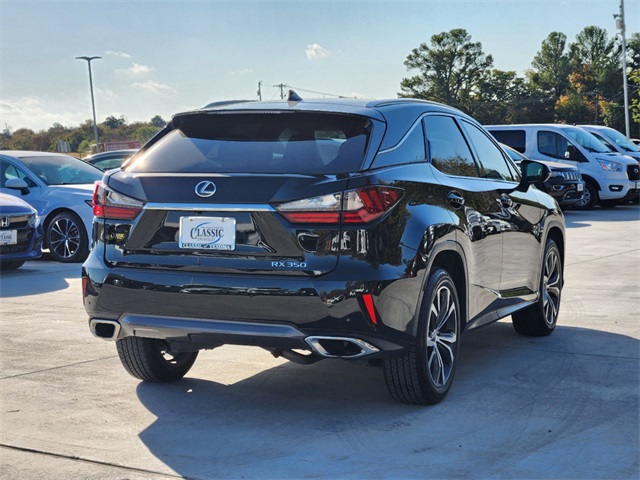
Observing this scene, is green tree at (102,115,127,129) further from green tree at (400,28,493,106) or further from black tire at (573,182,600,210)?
black tire at (573,182,600,210)

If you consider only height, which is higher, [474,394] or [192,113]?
[192,113]

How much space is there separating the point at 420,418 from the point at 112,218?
191 cm

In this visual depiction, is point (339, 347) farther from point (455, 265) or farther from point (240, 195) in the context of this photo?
point (455, 265)

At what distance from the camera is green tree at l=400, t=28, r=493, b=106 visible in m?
118

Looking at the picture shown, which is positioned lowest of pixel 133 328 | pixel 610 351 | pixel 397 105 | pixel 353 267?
pixel 610 351

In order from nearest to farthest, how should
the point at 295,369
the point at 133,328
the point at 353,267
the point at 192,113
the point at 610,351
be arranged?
the point at 353,267, the point at 133,328, the point at 192,113, the point at 295,369, the point at 610,351

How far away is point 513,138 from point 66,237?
482 inches

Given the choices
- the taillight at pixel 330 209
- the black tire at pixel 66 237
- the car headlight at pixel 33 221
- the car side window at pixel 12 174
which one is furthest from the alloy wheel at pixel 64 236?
the taillight at pixel 330 209

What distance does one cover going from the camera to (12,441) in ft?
15.4

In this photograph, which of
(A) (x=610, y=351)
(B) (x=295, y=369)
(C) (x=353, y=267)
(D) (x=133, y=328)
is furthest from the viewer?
(A) (x=610, y=351)

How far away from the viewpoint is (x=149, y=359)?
18.5ft

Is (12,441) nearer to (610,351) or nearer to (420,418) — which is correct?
(420,418)

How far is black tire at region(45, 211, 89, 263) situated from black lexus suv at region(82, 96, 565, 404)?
8384 millimetres

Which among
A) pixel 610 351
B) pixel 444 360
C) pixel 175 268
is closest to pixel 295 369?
pixel 444 360
